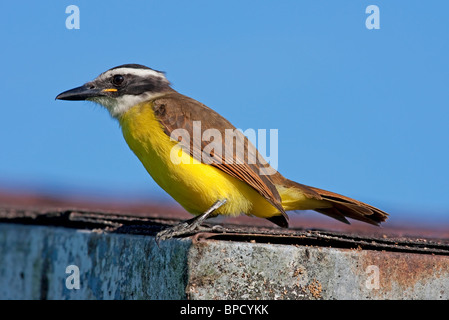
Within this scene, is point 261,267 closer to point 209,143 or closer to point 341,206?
point 209,143

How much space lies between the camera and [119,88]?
6.93 meters

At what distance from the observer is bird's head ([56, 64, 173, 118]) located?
22.4 feet

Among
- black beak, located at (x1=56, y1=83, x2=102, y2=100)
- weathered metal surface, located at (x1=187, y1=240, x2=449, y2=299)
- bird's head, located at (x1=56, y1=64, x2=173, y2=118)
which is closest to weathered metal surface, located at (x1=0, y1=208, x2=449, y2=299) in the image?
weathered metal surface, located at (x1=187, y1=240, x2=449, y2=299)

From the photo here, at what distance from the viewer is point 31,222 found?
23.5 feet

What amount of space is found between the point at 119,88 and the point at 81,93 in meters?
0.40

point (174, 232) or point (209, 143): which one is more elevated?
point (209, 143)

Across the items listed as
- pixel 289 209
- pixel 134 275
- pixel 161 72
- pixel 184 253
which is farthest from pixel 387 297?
pixel 161 72

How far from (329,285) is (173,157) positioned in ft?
6.27

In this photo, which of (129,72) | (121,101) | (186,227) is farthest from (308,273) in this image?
(129,72)

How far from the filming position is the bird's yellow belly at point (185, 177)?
226 inches

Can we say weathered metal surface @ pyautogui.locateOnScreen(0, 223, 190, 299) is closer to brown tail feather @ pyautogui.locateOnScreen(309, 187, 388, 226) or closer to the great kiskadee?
the great kiskadee

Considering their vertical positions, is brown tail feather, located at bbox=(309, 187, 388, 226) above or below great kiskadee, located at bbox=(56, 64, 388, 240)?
below
